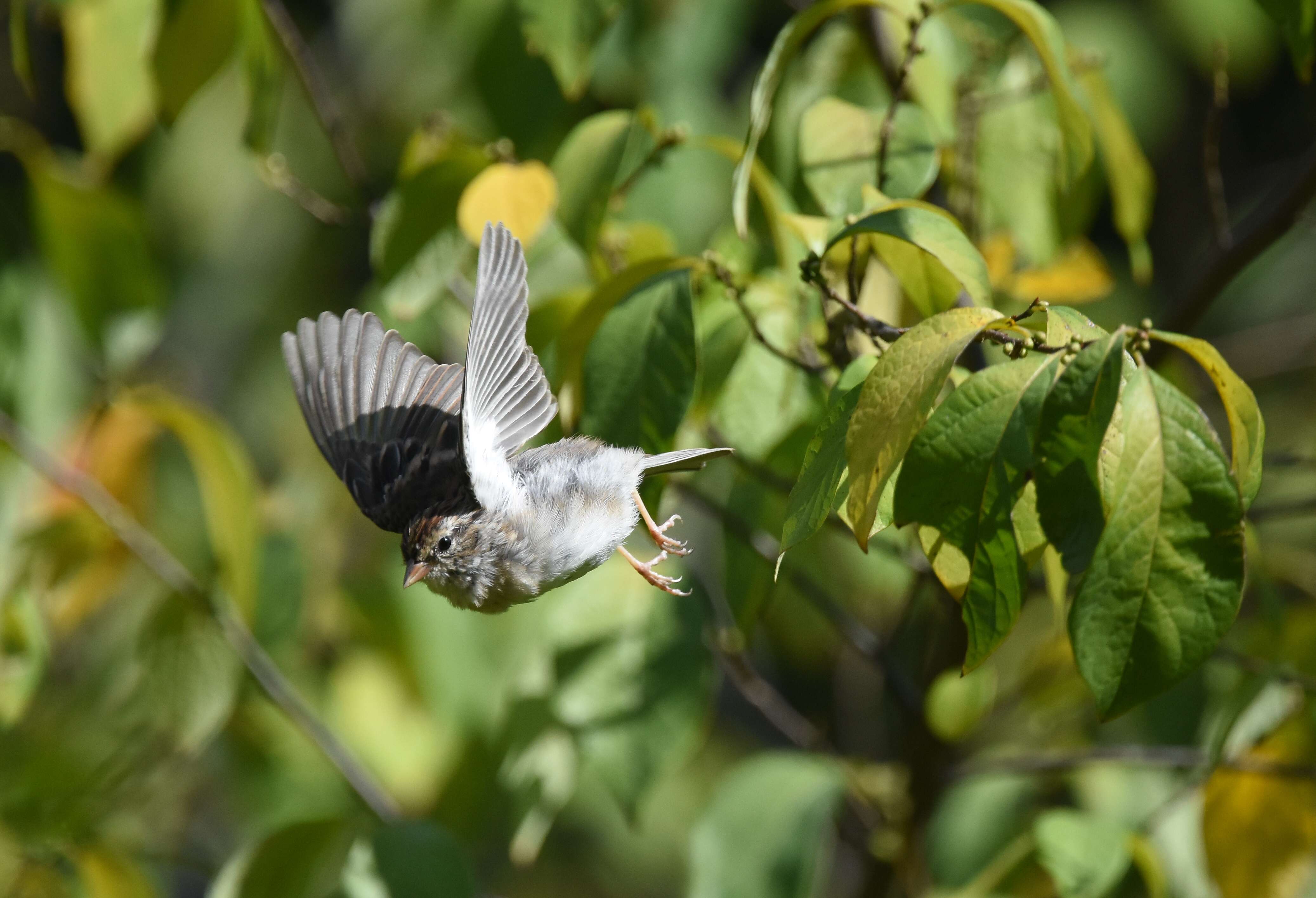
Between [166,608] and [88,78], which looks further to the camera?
[166,608]

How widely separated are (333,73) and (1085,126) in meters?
3.39

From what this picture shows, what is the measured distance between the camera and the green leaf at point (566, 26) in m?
1.55

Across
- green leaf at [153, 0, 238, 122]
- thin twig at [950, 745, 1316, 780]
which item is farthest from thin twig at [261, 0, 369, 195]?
thin twig at [950, 745, 1316, 780]

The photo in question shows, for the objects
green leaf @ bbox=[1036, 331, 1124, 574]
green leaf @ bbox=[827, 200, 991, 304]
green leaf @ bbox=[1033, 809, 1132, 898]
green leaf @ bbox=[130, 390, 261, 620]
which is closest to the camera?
green leaf @ bbox=[1036, 331, 1124, 574]

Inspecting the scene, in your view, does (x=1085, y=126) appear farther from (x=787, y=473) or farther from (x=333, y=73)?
(x=333, y=73)

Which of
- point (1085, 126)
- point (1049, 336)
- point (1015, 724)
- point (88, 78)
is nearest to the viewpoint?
point (1049, 336)

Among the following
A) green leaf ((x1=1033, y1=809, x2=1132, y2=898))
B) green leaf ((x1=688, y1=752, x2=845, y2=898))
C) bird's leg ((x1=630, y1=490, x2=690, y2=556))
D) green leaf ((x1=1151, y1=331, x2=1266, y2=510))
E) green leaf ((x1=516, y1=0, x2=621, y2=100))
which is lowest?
green leaf ((x1=688, y1=752, x2=845, y2=898))

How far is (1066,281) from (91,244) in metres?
1.74

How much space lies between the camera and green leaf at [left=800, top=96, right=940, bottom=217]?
1.48 meters

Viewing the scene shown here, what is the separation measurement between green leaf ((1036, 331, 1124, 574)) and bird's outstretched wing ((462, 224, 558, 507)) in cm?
66

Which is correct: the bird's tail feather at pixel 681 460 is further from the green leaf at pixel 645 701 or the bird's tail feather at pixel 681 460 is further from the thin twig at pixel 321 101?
the thin twig at pixel 321 101

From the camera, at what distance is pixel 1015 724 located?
2.79m

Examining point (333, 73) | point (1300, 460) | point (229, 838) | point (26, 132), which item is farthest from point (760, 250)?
point (229, 838)

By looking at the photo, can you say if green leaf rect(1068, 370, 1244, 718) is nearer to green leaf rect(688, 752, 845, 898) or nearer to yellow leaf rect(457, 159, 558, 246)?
yellow leaf rect(457, 159, 558, 246)
